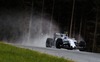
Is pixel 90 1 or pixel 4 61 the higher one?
pixel 90 1

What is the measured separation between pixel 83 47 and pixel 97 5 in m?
28.9

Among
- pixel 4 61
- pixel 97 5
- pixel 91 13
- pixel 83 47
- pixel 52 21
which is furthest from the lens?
pixel 52 21

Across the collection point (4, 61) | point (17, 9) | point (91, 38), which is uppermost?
point (17, 9)

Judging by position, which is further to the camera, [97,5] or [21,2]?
[21,2]

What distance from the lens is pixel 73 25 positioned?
86.8 metres

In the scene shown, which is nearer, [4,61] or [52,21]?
[4,61]

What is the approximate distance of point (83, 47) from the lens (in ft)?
165

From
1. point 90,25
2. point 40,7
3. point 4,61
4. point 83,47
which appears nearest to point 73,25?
point 90,25

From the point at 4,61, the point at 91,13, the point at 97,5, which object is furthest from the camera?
the point at 91,13

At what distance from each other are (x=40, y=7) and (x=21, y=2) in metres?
7.30

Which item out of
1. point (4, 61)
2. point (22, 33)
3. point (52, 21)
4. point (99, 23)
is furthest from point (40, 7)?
point (4, 61)

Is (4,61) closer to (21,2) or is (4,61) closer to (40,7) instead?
(21,2)

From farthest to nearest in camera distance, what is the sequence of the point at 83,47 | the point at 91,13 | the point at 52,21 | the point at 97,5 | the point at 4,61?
the point at 52,21
the point at 91,13
the point at 97,5
the point at 83,47
the point at 4,61

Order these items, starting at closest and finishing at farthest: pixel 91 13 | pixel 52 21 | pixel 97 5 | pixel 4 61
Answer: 1. pixel 4 61
2. pixel 97 5
3. pixel 91 13
4. pixel 52 21
